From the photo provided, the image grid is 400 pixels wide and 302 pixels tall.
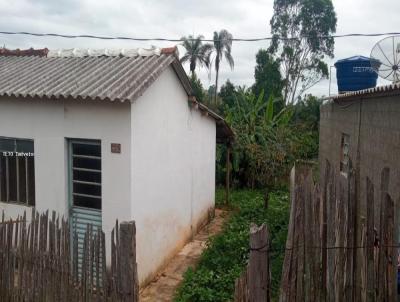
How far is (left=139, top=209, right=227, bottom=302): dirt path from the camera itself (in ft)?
21.3

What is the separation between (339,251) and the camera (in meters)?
3.24

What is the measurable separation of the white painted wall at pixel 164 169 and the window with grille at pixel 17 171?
80.5 inches

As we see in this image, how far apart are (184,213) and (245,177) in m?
6.71

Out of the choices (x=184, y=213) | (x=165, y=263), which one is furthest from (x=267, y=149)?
(x=165, y=263)

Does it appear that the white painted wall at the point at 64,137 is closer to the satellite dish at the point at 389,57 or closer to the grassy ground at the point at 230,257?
the grassy ground at the point at 230,257

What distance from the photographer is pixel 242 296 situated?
3119 mm

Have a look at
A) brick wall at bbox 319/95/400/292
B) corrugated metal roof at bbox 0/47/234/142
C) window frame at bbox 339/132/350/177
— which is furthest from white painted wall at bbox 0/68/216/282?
window frame at bbox 339/132/350/177

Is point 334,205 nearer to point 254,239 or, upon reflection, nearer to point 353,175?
point 353,175

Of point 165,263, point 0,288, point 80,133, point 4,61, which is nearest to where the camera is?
point 0,288

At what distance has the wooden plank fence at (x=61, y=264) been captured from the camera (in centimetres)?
362

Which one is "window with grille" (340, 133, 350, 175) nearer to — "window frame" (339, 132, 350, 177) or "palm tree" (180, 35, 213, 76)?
"window frame" (339, 132, 350, 177)

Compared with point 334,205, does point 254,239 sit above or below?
below

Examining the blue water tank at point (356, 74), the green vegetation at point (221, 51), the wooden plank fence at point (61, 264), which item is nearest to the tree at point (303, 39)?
the green vegetation at point (221, 51)

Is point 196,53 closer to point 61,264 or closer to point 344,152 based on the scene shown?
point 344,152
